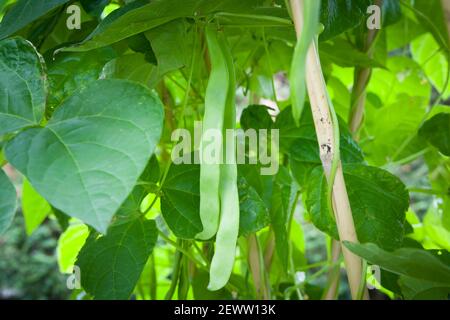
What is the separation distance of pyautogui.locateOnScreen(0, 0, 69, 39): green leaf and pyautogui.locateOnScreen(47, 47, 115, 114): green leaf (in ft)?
0.14

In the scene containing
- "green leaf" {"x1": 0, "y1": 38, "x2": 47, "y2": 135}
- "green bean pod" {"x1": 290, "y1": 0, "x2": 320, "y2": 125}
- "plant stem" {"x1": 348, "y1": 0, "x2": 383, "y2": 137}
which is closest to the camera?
"green bean pod" {"x1": 290, "y1": 0, "x2": 320, "y2": 125}

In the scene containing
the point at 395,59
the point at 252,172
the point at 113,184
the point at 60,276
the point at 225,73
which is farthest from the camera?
the point at 60,276

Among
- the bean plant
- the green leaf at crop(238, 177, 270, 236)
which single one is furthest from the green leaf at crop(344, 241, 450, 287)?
the green leaf at crop(238, 177, 270, 236)

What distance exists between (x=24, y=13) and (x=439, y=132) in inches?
15.5

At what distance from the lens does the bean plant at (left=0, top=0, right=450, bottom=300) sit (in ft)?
1.06

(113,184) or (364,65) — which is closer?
(113,184)

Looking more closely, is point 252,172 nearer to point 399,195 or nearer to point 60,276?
point 399,195

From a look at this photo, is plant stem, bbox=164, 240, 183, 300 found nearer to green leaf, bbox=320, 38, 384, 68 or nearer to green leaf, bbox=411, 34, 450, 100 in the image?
green leaf, bbox=320, 38, 384, 68

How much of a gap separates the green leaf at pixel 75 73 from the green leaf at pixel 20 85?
41 mm

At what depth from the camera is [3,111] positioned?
0.37 metres

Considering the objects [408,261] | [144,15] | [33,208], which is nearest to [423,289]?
[408,261]

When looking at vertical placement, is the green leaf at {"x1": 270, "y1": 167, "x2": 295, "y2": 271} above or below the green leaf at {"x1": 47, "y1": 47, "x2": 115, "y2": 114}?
below
